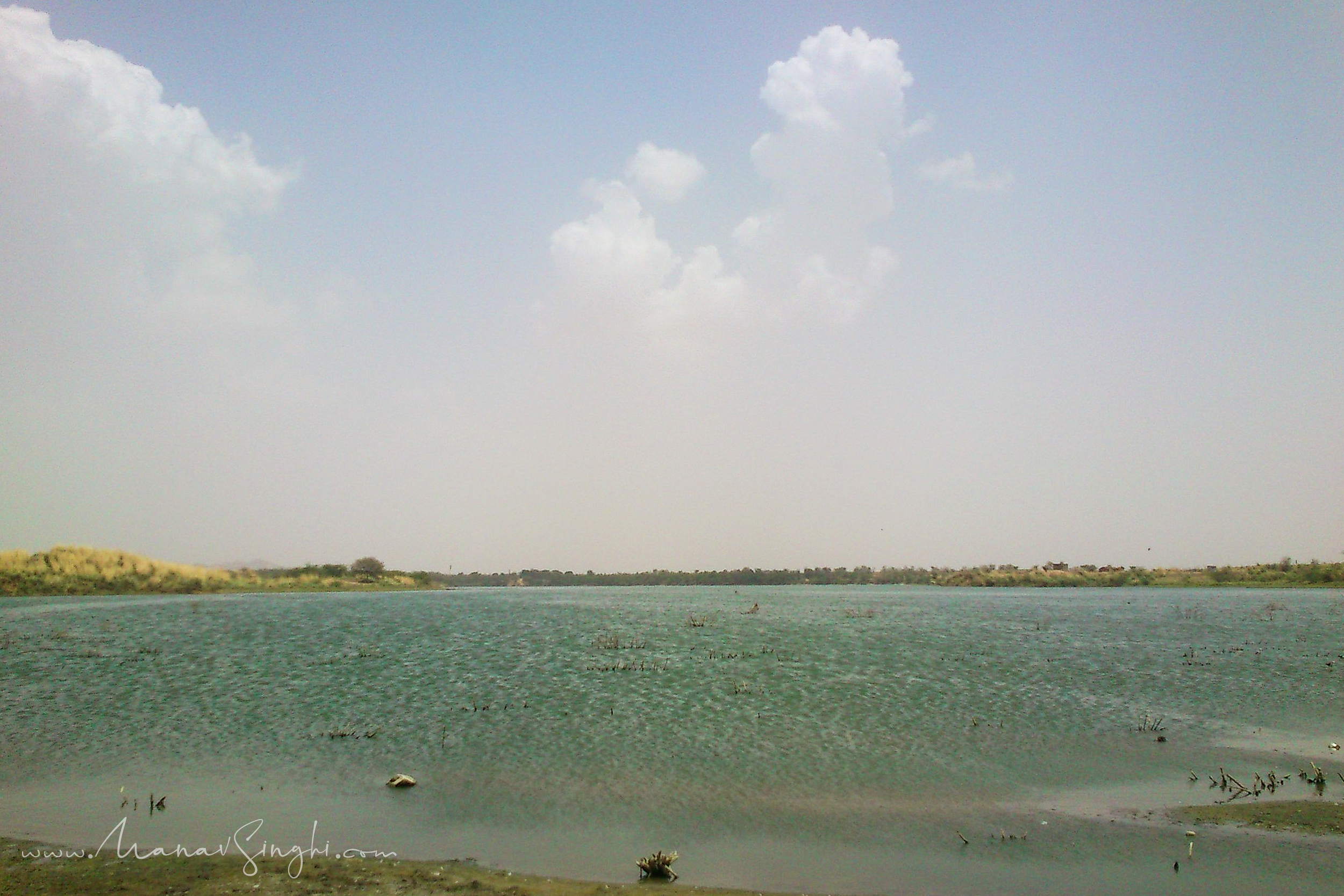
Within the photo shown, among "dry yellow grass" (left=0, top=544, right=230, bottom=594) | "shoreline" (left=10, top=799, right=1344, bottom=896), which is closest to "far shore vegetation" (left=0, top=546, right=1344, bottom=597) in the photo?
"dry yellow grass" (left=0, top=544, right=230, bottom=594)

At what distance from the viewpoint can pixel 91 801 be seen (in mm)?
16953

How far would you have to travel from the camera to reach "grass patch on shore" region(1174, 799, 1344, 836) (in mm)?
15297

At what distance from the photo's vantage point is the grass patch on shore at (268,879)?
11703mm

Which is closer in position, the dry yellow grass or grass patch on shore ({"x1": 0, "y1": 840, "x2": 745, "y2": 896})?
grass patch on shore ({"x1": 0, "y1": 840, "x2": 745, "y2": 896})

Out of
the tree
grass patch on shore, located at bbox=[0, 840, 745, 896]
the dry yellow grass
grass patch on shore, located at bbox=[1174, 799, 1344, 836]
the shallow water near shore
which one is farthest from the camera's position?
the tree

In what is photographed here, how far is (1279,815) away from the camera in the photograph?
1600 centimetres

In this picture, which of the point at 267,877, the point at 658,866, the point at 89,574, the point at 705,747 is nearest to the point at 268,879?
the point at 267,877

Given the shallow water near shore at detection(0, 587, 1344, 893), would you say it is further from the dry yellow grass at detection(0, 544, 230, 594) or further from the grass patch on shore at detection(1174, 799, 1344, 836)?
the dry yellow grass at detection(0, 544, 230, 594)

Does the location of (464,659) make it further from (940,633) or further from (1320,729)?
(1320,729)

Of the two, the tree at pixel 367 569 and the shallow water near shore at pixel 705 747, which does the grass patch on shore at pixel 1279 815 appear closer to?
the shallow water near shore at pixel 705 747

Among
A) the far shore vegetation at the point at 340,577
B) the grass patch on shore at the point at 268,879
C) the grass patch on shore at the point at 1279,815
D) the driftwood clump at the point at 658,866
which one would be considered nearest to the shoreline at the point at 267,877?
the grass patch on shore at the point at 268,879

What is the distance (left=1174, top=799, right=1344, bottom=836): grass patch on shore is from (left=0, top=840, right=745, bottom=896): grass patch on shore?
1144 centimetres

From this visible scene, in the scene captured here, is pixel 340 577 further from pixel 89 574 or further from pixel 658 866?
pixel 658 866

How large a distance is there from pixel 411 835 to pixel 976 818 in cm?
1227
